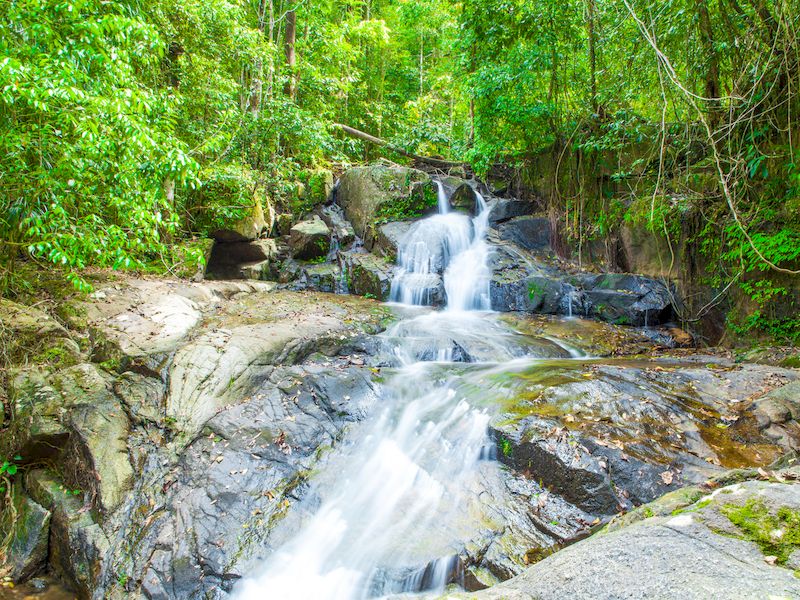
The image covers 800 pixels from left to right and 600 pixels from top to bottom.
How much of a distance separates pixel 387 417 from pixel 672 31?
7.54 m

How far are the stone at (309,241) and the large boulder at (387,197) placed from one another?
1111 mm

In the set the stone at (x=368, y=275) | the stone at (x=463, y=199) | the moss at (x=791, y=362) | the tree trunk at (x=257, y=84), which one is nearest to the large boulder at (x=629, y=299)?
the moss at (x=791, y=362)

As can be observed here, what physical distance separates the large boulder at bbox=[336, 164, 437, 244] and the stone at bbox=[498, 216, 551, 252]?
244 centimetres

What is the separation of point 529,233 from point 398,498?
30.3ft

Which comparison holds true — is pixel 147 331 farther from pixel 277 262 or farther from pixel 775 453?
pixel 775 453

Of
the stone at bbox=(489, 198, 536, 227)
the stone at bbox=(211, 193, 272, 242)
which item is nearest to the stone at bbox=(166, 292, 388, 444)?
the stone at bbox=(211, 193, 272, 242)

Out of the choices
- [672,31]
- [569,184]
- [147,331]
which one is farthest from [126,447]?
[569,184]

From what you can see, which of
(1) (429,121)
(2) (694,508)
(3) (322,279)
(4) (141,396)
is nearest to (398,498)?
(2) (694,508)

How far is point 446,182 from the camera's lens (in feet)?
45.5

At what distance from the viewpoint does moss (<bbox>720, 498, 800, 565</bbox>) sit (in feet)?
5.70

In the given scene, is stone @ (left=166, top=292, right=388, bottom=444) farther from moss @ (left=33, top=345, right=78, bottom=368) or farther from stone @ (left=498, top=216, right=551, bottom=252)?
stone @ (left=498, top=216, right=551, bottom=252)

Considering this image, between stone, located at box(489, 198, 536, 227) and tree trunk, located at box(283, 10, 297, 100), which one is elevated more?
tree trunk, located at box(283, 10, 297, 100)

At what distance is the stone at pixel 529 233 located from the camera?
1185cm

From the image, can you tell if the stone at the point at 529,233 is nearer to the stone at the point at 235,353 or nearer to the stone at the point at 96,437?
the stone at the point at 235,353
